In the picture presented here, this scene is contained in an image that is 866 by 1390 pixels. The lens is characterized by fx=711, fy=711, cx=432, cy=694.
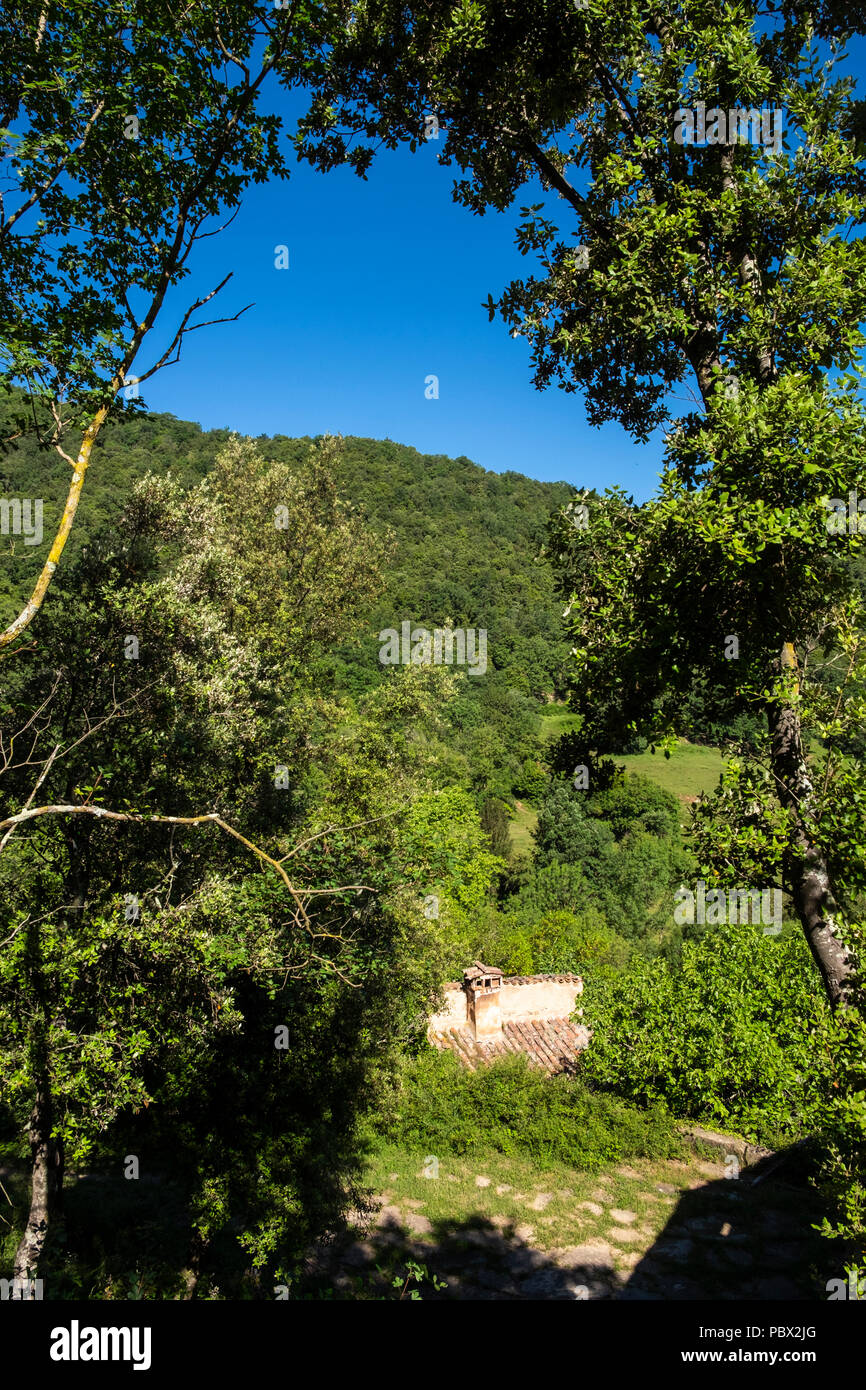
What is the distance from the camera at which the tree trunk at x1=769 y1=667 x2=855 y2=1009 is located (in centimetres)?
511

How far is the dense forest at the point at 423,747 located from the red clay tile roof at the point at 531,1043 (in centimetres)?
232

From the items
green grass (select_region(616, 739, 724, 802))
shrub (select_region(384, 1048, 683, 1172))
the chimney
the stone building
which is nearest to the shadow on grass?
shrub (select_region(384, 1048, 683, 1172))

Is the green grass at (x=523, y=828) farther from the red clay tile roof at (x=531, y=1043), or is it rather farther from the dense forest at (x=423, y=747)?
the dense forest at (x=423, y=747)

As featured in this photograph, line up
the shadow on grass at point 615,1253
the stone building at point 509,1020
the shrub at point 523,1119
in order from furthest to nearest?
1. the stone building at point 509,1020
2. the shrub at point 523,1119
3. the shadow on grass at point 615,1253

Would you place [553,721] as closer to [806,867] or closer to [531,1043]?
[531,1043]

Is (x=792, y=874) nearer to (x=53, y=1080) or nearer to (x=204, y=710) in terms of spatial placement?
(x=53, y=1080)

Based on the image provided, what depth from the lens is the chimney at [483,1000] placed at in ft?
73.3

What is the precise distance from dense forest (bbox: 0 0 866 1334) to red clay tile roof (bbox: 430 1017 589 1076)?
232 cm

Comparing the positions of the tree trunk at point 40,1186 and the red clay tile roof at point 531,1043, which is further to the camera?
the red clay tile roof at point 531,1043

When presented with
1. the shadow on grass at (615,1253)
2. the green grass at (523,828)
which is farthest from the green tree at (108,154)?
the green grass at (523,828)

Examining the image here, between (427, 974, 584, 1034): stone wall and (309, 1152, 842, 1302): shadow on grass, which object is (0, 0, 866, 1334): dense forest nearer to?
(309, 1152, 842, 1302): shadow on grass
